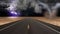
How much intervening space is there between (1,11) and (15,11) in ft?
4.60

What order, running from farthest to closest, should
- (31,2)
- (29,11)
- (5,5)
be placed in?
1. (31,2)
2. (29,11)
3. (5,5)

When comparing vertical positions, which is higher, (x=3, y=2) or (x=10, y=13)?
(x=3, y=2)

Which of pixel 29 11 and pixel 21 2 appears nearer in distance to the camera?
pixel 29 11

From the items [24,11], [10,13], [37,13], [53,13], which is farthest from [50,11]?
[10,13]

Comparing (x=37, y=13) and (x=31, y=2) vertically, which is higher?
(x=31, y=2)

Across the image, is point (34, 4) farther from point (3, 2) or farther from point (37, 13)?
point (3, 2)

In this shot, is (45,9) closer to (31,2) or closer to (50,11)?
(50,11)

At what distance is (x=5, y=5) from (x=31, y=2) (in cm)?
356

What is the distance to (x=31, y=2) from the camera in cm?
1825

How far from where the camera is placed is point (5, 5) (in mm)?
15734

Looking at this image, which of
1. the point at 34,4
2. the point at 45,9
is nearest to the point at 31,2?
the point at 34,4

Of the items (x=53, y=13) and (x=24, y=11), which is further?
(x=24, y=11)

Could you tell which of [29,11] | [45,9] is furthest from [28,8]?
[45,9]

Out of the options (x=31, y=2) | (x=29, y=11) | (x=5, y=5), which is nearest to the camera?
(x=5, y=5)
